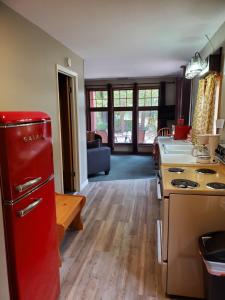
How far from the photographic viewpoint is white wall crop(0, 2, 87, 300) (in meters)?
2.00

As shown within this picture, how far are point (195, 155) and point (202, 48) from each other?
1.96 meters

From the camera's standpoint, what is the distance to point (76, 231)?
2795 millimetres

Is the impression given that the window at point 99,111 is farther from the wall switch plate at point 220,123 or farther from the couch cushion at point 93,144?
the wall switch plate at point 220,123

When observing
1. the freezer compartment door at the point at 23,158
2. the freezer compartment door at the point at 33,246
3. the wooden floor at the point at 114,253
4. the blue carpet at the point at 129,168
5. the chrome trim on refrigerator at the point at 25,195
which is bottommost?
the wooden floor at the point at 114,253

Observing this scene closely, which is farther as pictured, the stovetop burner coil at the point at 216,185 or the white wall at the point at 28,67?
the white wall at the point at 28,67

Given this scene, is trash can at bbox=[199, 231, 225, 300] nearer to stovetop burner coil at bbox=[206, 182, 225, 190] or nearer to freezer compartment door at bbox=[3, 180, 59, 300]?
stovetop burner coil at bbox=[206, 182, 225, 190]

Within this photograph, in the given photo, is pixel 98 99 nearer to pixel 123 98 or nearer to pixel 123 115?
pixel 123 98

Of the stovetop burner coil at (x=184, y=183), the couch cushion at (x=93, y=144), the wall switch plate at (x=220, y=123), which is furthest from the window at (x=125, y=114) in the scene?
the stovetop burner coil at (x=184, y=183)

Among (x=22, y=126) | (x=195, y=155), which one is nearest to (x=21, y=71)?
(x=22, y=126)

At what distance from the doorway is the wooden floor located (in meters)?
0.58

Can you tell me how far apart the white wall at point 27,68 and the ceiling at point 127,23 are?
0.12 meters

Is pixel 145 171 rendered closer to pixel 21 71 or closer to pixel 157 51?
pixel 157 51

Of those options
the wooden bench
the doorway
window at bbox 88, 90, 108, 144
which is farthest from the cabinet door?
window at bbox 88, 90, 108, 144

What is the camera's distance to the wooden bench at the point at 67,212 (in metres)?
2.18
